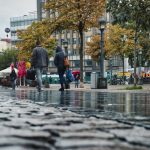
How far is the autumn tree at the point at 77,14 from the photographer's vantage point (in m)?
35.2

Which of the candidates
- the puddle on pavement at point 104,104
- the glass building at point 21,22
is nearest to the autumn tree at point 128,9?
the puddle on pavement at point 104,104

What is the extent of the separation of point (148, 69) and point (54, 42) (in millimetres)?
36657

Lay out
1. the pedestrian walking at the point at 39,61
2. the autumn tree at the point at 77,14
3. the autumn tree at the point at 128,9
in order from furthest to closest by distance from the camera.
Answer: the autumn tree at the point at 77,14 → the autumn tree at the point at 128,9 → the pedestrian walking at the point at 39,61

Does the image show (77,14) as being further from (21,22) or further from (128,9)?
(21,22)

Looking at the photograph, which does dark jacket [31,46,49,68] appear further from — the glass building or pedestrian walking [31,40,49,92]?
the glass building

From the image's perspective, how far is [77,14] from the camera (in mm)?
34969

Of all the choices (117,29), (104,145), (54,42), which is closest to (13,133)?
(104,145)

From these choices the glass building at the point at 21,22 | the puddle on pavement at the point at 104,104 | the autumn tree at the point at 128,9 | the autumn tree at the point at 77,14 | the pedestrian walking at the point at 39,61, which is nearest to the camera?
the puddle on pavement at the point at 104,104

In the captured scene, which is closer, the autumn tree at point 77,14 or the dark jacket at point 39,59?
the dark jacket at point 39,59

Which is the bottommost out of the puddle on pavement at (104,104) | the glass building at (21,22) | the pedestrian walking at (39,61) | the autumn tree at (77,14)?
the puddle on pavement at (104,104)

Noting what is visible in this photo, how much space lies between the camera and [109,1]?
2469 cm

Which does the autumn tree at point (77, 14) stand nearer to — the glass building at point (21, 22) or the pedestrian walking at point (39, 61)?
the pedestrian walking at point (39, 61)

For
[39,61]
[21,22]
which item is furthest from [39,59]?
[21,22]

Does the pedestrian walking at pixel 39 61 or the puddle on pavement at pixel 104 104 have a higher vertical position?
the pedestrian walking at pixel 39 61
